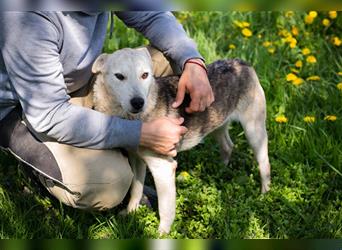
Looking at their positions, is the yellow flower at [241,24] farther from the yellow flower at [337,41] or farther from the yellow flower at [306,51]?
the yellow flower at [337,41]

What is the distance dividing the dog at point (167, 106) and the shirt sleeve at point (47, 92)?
179mm

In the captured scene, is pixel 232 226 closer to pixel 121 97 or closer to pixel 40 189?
pixel 121 97

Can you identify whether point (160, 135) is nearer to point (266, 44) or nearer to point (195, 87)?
point (195, 87)

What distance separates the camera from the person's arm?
3.53 meters

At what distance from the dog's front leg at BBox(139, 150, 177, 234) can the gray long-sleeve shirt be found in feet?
0.80

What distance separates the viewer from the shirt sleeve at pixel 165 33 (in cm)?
361

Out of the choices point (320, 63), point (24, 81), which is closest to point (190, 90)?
point (24, 81)

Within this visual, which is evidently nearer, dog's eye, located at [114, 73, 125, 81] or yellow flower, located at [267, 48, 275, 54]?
dog's eye, located at [114, 73, 125, 81]

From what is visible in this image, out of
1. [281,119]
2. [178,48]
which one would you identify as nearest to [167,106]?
[178,48]

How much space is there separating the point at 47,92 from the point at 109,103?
510mm

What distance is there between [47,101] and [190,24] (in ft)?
9.75

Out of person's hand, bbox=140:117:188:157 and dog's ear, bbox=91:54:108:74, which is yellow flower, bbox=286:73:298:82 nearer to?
person's hand, bbox=140:117:188:157

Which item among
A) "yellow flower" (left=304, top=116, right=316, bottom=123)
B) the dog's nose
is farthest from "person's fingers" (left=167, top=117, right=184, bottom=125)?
"yellow flower" (left=304, top=116, right=316, bottom=123)

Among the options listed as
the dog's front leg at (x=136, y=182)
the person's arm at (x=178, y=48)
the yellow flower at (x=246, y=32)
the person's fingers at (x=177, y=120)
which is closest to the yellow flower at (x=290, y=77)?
the yellow flower at (x=246, y=32)
